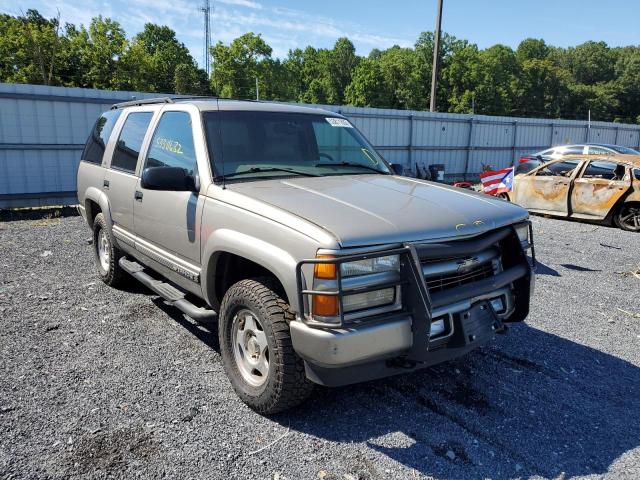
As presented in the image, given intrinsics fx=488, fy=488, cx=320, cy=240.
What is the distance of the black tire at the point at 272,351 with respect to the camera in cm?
281

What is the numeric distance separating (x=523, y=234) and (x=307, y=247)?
180cm

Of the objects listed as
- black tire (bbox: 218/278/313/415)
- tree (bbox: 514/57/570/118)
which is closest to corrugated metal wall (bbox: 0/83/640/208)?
black tire (bbox: 218/278/313/415)

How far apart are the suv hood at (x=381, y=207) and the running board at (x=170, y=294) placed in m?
0.97

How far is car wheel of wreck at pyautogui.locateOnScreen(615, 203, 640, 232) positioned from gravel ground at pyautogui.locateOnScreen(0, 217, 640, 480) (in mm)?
5985

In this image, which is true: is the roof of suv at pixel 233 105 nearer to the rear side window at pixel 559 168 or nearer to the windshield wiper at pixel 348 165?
the windshield wiper at pixel 348 165

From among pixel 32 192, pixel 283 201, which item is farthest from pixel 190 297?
pixel 32 192

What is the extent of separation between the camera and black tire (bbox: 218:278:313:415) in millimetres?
2811

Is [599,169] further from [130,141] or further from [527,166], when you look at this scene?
[130,141]

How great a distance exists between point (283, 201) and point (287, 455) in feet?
4.89

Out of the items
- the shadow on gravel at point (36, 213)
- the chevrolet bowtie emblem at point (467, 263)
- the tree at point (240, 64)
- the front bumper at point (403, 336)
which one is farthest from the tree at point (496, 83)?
the front bumper at point (403, 336)

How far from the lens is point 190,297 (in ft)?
13.5

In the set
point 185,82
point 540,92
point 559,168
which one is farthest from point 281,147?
point 540,92

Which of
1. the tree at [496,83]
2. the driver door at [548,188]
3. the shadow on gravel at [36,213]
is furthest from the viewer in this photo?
the tree at [496,83]

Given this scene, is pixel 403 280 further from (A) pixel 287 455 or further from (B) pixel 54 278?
(B) pixel 54 278
